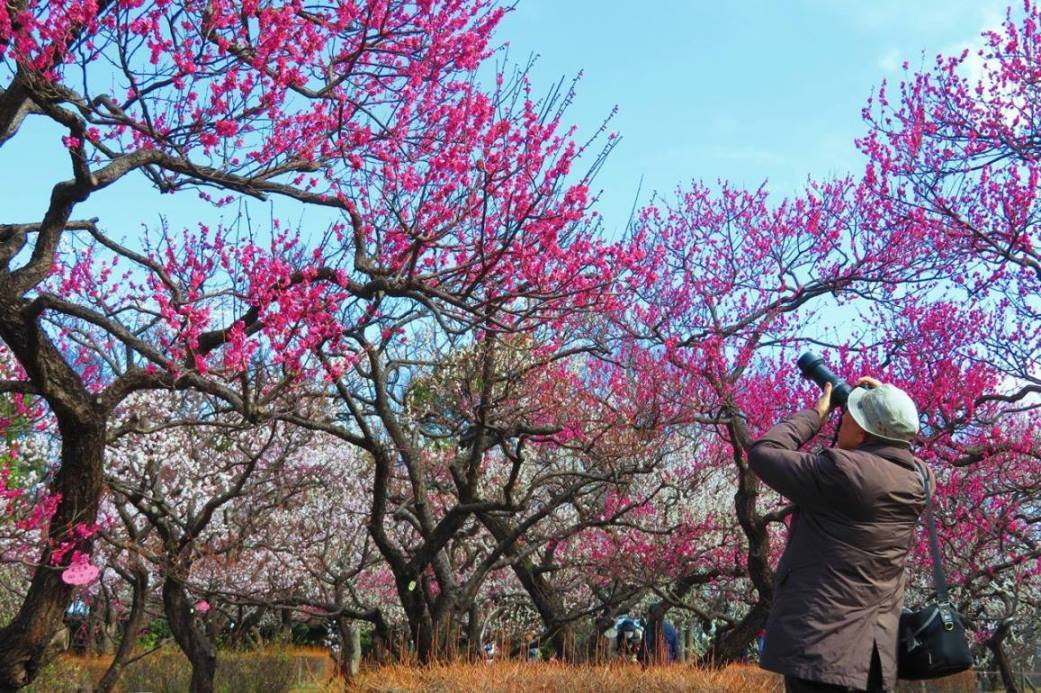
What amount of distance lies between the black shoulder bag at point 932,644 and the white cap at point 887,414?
26 centimetres

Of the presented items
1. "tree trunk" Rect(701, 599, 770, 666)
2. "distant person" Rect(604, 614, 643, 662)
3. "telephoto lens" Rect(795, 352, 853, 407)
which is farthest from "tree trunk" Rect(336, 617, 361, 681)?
"telephoto lens" Rect(795, 352, 853, 407)

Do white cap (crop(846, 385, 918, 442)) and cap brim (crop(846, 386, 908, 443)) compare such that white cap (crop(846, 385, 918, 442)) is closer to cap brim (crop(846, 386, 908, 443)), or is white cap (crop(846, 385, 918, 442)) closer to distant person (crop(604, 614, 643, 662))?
cap brim (crop(846, 386, 908, 443))

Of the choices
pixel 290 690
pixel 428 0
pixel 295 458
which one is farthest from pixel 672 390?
pixel 295 458

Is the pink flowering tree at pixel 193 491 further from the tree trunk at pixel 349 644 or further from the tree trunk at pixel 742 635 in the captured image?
the tree trunk at pixel 742 635

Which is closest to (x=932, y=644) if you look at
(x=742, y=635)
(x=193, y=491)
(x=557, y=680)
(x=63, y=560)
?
(x=557, y=680)

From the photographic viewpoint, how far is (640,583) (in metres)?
12.4

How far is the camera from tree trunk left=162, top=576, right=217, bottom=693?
11320 mm

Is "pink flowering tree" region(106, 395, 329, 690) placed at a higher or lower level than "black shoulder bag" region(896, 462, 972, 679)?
higher

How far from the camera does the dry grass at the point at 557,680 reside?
5.84 m

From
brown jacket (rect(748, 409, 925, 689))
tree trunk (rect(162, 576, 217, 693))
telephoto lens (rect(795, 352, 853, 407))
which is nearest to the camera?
brown jacket (rect(748, 409, 925, 689))

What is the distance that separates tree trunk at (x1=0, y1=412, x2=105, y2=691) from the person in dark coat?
4811 millimetres

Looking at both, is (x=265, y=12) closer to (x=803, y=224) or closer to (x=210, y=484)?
(x=803, y=224)

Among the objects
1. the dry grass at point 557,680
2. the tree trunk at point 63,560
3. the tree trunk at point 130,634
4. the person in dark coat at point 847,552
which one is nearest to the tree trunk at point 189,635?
the tree trunk at point 130,634

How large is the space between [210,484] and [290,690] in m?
3.45
